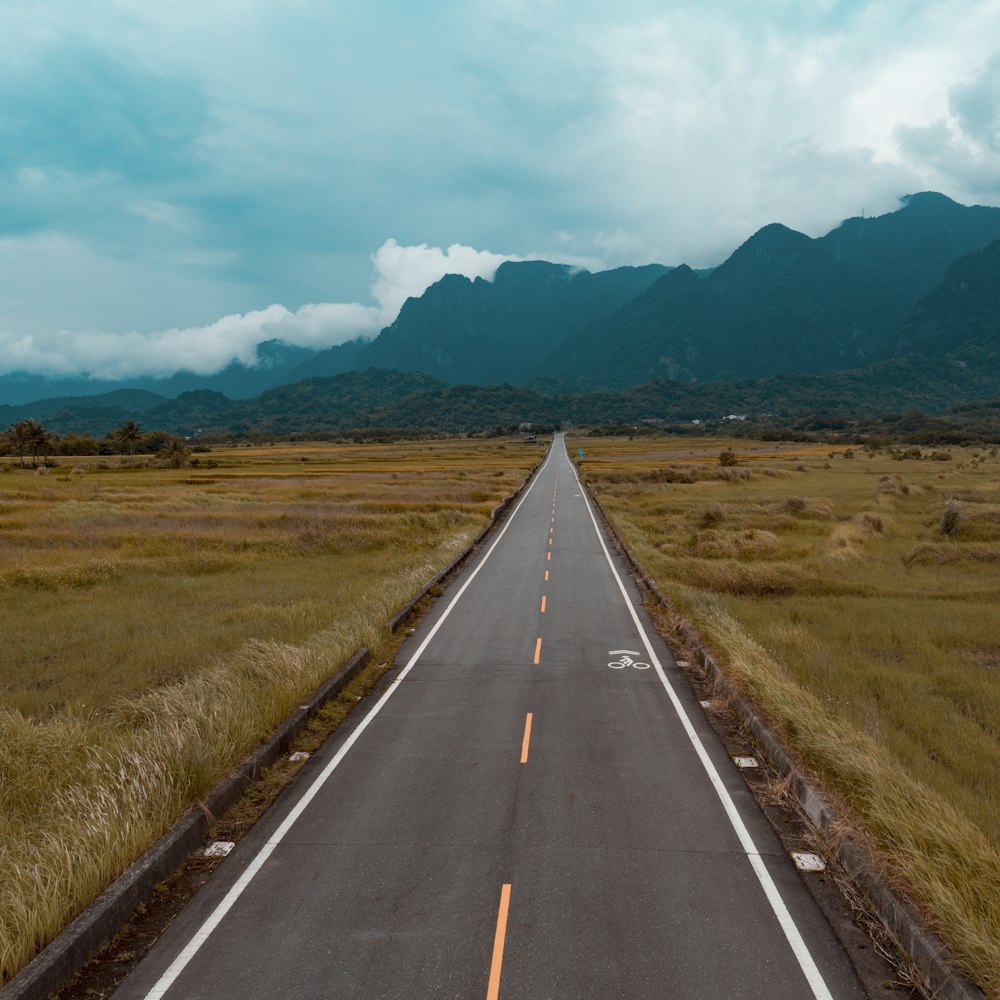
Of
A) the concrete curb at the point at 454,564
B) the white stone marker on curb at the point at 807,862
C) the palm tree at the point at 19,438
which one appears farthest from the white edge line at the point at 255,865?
the palm tree at the point at 19,438

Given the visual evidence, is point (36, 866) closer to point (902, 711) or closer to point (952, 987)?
point (952, 987)

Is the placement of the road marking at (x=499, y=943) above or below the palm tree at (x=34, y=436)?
below

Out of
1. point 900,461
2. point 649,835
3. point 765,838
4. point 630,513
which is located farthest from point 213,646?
point 900,461

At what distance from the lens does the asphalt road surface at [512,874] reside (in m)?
5.60

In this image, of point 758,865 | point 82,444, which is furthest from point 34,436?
point 758,865

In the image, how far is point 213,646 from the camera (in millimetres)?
15250

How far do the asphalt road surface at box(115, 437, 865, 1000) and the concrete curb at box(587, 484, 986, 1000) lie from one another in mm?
547

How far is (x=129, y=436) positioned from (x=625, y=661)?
4866 inches

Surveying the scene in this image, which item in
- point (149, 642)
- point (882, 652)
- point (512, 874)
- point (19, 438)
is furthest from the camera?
point (19, 438)

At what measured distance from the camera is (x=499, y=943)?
19.4ft

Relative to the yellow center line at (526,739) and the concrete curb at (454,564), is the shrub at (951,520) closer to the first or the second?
the concrete curb at (454,564)

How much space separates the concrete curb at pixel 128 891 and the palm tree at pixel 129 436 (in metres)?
121

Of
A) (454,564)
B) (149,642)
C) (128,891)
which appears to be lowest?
(454,564)

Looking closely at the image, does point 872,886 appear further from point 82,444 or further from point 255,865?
point 82,444
